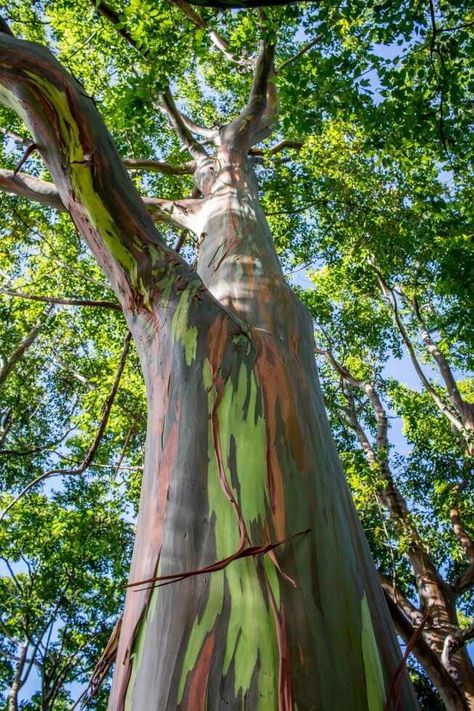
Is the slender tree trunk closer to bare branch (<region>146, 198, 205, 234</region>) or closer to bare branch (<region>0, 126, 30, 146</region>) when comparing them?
bare branch (<region>146, 198, 205, 234</region>)

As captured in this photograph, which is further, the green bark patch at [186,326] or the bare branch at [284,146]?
the bare branch at [284,146]

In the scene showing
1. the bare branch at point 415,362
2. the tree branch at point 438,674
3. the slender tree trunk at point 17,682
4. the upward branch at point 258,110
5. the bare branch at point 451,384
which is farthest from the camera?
the bare branch at point 415,362

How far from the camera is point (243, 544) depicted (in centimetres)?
115

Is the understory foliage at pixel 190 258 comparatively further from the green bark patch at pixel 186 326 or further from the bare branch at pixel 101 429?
the green bark patch at pixel 186 326

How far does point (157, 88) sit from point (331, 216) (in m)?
3.76

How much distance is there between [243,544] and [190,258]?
8.57m

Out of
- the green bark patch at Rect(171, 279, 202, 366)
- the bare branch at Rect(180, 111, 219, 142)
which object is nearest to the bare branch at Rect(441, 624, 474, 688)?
the green bark patch at Rect(171, 279, 202, 366)

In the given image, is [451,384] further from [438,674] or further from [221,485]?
[221,485]

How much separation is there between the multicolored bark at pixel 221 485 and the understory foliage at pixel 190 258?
2799 millimetres

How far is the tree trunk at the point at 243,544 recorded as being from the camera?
1.01 meters

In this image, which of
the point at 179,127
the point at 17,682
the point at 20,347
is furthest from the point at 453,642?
the point at 20,347

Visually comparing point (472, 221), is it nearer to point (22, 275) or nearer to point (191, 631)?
point (191, 631)

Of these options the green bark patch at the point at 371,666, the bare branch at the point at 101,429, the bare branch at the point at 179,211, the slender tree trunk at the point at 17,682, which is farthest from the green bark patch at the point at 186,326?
the slender tree trunk at the point at 17,682

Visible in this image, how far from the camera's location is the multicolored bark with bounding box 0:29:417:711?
3.38 feet
